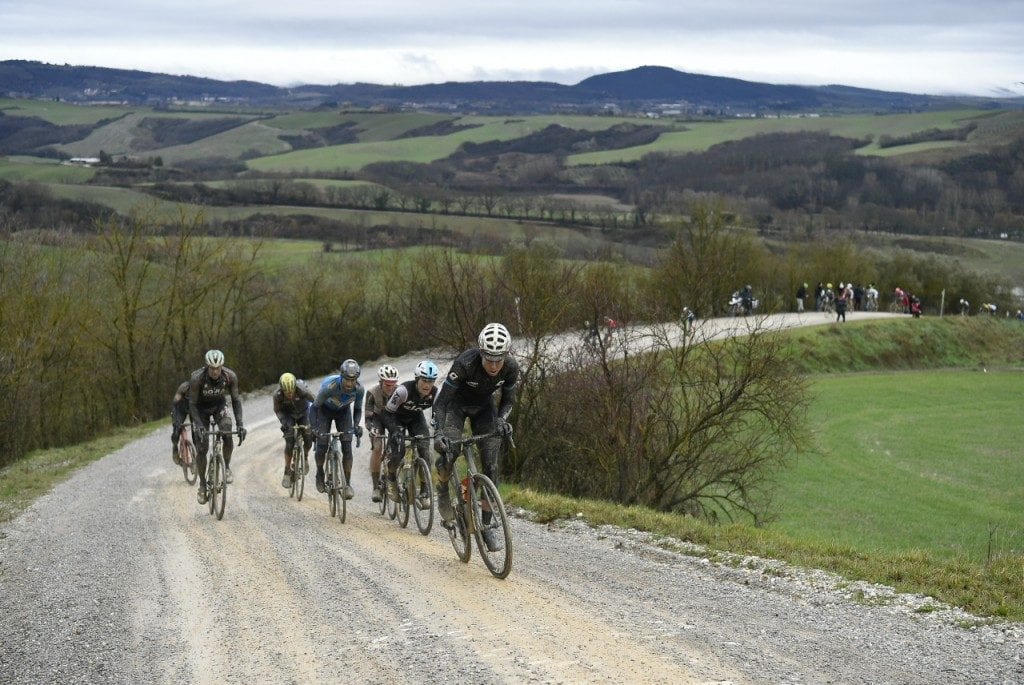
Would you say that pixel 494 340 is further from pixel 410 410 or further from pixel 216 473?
pixel 216 473

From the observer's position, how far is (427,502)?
14359 mm

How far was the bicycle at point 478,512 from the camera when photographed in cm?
1088

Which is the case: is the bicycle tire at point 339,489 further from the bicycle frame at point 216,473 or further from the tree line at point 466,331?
the tree line at point 466,331

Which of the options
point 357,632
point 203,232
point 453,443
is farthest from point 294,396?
point 203,232

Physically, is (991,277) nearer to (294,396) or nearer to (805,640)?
(294,396)

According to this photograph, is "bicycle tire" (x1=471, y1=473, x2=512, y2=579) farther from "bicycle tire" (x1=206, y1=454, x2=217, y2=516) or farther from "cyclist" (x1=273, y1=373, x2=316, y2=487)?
"cyclist" (x1=273, y1=373, x2=316, y2=487)

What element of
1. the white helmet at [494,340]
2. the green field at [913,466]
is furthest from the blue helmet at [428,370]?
the green field at [913,466]

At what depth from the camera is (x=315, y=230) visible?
9769 centimetres


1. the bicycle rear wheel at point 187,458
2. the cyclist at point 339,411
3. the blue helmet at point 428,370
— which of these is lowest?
the bicycle rear wheel at point 187,458

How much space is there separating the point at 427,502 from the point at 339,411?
10.8ft

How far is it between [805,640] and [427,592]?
3536 mm

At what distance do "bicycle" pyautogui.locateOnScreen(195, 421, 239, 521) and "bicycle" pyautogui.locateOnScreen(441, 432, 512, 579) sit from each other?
6220 mm

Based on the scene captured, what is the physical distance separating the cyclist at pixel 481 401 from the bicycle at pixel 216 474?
20.5 ft

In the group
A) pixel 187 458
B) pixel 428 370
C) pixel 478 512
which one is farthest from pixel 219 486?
pixel 478 512
